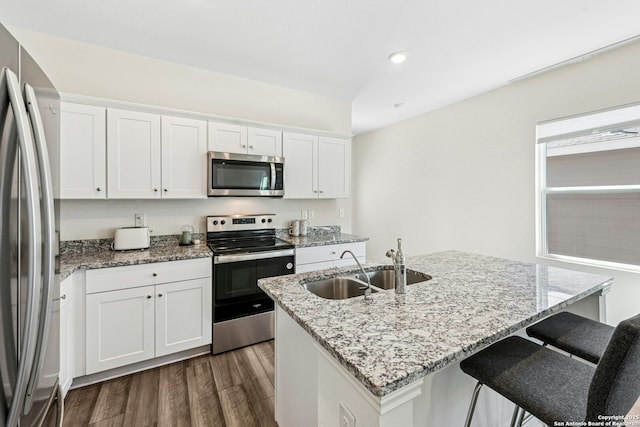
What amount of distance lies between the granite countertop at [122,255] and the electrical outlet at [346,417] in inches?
71.6

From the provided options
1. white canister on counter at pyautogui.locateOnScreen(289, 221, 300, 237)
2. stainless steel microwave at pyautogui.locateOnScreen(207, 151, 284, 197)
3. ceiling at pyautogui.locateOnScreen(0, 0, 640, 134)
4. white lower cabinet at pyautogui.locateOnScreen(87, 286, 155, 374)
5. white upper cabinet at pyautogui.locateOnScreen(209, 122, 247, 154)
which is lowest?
white lower cabinet at pyautogui.locateOnScreen(87, 286, 155, 374)

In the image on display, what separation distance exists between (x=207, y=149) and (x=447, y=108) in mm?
3222

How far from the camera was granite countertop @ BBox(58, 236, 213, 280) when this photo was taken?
196cm

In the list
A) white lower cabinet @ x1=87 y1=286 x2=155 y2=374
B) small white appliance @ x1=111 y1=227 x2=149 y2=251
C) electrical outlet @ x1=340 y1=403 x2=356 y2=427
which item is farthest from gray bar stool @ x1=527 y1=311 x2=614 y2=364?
small white appliance @ x1=111 y1=227 x2=149 y2=251

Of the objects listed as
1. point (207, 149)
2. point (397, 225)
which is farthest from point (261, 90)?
point (397, 225)

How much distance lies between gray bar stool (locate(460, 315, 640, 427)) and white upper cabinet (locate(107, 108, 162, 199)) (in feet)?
8.61

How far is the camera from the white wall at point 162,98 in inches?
92.2

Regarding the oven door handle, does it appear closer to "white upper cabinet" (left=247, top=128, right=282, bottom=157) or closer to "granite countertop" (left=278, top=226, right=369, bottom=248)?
"granite countertop" (left=278, top=226, right=369, bottom=248)

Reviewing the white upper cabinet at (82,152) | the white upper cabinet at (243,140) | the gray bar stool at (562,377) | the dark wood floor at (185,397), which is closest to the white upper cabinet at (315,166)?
the white upper cabinet at (243,140)

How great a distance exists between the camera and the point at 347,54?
2512 mm

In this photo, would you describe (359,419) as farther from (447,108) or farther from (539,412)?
(447,108)

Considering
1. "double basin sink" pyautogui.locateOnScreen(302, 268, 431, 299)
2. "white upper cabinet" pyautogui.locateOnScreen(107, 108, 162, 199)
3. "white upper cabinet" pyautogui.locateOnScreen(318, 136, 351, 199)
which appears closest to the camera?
"double basin sink" pyautogui.locateOnScreen(302, 268, 431, 299)

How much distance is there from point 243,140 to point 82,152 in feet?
4.24

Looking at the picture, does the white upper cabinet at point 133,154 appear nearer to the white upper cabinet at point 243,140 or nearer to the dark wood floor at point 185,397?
the white upper cabinet at point 243,140
